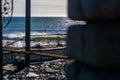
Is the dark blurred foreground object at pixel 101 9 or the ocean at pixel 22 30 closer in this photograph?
the dark blurred foreground object at pixel 101 9

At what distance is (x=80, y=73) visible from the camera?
1978 millimetres

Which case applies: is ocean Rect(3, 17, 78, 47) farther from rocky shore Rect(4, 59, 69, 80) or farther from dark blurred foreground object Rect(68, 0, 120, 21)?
dark blurred foreground object Rect(68, 0, 120, 21)

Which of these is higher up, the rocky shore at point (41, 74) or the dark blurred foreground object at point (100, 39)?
the dark blurred foreground object at point (100, 39)

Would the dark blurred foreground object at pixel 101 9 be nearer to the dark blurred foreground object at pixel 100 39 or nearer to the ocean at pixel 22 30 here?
the dark blurred foreground object at pixel 100 39

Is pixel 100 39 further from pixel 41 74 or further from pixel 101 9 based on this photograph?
pixel 41 74

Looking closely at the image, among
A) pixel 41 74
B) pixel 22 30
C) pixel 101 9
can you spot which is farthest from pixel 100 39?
pixel 22 30

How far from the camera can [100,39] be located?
65.7 inches

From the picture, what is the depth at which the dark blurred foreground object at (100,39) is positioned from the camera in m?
1.65

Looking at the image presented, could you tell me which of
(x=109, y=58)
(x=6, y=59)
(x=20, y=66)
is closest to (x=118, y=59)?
(x=109, y=58)

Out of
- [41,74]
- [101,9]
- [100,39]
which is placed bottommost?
[41,74]

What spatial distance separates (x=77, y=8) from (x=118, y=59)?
365 mm

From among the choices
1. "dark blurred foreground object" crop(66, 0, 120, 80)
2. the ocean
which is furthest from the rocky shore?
the ocean

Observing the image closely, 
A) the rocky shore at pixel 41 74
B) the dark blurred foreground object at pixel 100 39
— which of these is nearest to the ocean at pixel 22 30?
the rocky shore at pixel 41 74

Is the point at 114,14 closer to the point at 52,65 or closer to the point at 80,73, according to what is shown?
the point at 80,73
